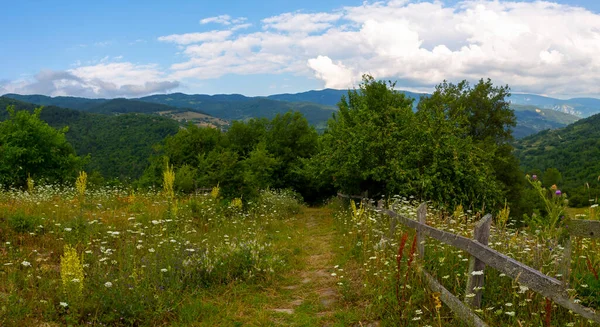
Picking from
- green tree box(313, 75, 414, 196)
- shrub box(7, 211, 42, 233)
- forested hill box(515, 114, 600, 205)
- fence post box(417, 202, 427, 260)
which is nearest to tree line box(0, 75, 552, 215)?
green tree box(313, 75, 414, 196)

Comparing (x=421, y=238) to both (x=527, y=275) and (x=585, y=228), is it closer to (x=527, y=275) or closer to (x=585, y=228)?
(x=585, y=228)

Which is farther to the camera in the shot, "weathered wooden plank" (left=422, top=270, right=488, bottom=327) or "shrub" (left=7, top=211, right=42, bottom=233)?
"shrub" (left=7, top=211, right=42, bottom=233)

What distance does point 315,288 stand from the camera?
701 centimetres

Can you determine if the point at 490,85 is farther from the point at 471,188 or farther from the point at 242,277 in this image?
the point at 242,277

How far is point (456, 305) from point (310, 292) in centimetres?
301

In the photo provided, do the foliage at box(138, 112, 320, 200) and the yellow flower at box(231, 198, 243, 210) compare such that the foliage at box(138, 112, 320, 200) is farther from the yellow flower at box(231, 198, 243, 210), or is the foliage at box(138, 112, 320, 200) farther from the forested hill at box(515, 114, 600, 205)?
→ the forested hill at box(515, 114, 600, 205)

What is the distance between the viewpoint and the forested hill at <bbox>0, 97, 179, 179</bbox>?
9686cm

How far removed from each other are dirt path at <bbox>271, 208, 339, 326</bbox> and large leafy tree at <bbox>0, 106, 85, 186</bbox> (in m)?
21.6

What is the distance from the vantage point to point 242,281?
6.88 meters

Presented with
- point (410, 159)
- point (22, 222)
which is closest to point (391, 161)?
point (410, 159)

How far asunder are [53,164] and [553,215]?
3163 cm

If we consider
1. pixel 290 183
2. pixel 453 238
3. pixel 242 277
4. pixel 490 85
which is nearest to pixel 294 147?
pixel 290 183

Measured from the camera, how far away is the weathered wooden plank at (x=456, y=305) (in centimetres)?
402

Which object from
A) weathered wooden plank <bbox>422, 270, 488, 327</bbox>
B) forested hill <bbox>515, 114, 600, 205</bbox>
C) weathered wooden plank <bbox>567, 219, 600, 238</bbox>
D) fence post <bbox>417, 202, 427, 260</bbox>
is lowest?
forested hill <bbox>515, 114, 600, 205</bbox>
